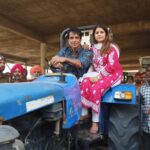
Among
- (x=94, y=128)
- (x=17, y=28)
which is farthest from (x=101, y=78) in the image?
(x=17, y=28)

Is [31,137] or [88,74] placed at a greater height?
[88,74]

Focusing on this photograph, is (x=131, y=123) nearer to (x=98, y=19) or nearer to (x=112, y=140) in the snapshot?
(x=112, y=140)

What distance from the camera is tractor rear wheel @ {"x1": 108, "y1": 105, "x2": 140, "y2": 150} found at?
9.33ft

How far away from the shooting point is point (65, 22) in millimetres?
11352

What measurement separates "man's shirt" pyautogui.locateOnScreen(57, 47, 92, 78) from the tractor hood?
0.81 m

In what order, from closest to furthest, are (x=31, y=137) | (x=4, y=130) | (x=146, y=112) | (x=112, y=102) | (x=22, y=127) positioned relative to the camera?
1. (x=4, y=130)
2. (x=22, y=127)
3. (x=31, y=137)
4. (x=112, y=102)
5. (x=146, y=112)

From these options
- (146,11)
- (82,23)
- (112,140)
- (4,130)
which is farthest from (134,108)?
(82,23)

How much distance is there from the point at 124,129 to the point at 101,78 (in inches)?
22.2

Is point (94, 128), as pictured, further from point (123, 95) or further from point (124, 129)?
point (123, 95)

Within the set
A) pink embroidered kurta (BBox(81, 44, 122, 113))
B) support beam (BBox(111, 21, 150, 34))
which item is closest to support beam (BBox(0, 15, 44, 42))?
support beam (BBox(111, 21, 150, 34))

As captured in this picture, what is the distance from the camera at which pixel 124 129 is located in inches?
112

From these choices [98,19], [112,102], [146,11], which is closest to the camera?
[112,102]

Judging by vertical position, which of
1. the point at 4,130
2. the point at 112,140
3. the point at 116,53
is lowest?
the point at 112,140

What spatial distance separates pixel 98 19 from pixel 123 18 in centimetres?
97
